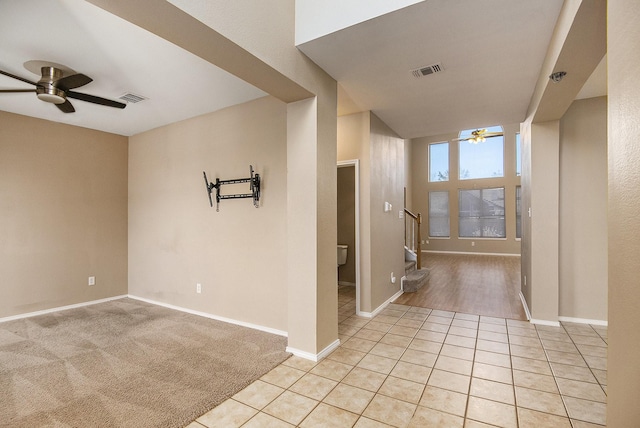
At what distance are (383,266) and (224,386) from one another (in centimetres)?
260

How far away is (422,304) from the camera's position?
4383 millimetres

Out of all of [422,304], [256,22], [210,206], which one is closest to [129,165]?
[210,206]

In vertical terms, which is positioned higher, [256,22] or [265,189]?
[256,22]

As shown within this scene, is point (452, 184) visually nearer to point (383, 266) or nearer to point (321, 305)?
point (383, 266)

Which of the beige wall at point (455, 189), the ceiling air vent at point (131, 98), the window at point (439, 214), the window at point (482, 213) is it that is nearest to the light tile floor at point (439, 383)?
the ceiling air vent at point (131, 98)

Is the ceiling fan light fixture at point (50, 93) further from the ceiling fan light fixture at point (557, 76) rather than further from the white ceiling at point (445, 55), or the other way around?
the ceiling fan light fixture at point (557, 76)

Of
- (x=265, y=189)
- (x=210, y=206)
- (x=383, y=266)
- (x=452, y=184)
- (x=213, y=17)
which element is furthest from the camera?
(x=452, y=184)

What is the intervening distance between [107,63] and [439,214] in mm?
9735

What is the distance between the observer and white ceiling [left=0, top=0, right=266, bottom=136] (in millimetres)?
2104

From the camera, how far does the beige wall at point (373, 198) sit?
12.6 ft

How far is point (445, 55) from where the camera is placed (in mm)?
2516

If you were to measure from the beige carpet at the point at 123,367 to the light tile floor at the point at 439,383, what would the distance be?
28 cm

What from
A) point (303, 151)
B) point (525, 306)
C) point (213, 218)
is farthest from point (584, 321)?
point (213, 218)

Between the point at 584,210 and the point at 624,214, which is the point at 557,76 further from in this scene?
the point at 584,210
